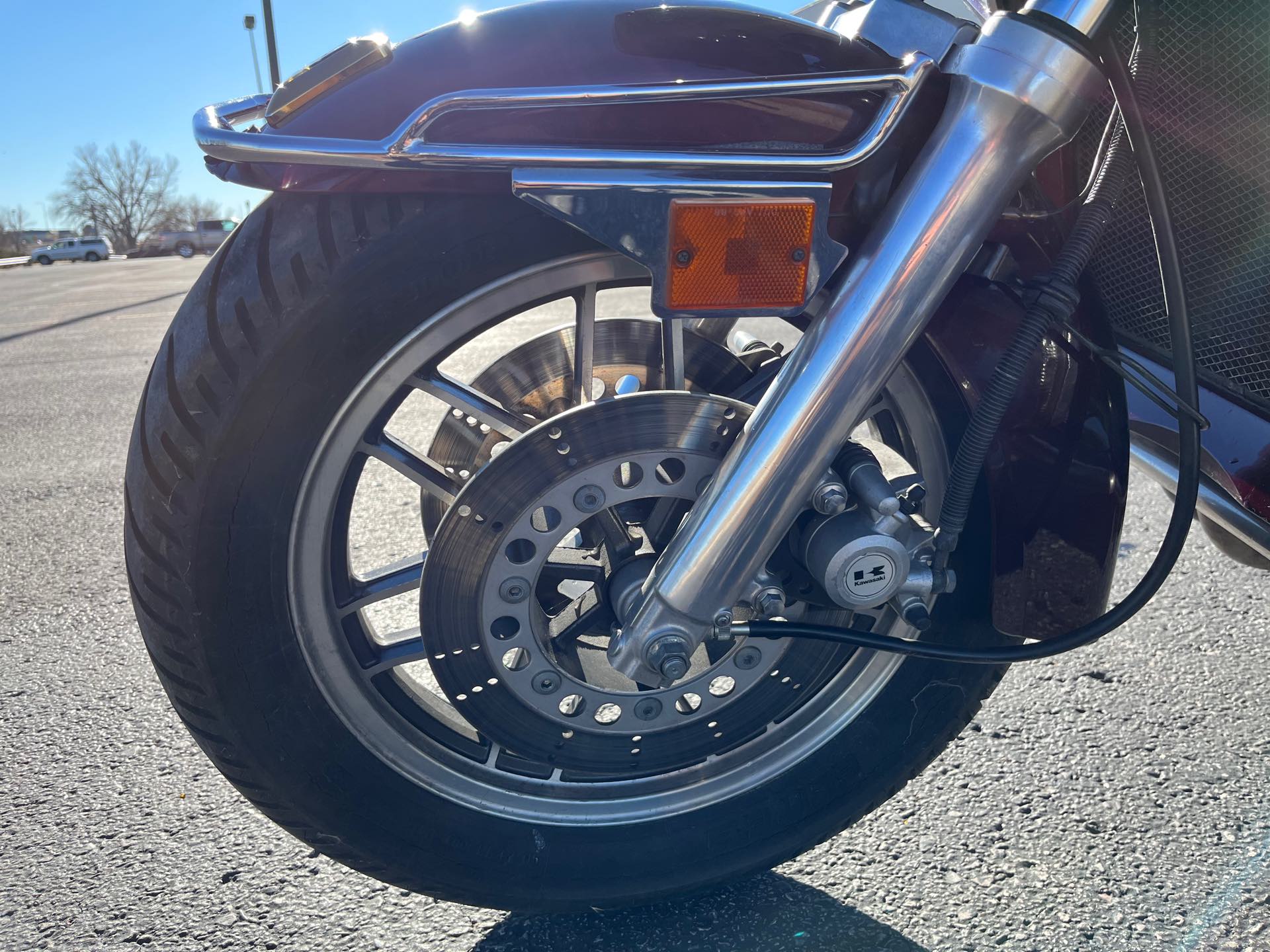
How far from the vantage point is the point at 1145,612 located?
2.09m

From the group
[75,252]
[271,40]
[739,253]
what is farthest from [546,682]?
[75,252]

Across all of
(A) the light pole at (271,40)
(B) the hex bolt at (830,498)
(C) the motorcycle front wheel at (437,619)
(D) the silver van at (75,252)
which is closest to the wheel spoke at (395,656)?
(C) the motorcycle front wheel at (437,619)

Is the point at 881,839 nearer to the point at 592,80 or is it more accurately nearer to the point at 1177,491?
the point at 1177,491

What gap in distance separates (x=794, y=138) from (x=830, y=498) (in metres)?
0.41

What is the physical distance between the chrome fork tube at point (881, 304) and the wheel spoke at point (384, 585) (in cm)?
38

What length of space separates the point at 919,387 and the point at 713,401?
29 centimetres

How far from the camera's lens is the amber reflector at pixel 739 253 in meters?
1.02

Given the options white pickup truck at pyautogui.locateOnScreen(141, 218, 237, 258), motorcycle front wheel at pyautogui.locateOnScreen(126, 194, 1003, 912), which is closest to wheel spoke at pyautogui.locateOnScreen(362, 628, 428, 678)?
motorcycle front wheel at pyautogui.locateOnScreen(126, 194, 1003, 912)

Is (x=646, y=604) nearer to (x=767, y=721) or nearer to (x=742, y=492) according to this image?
(x=742, y=492)

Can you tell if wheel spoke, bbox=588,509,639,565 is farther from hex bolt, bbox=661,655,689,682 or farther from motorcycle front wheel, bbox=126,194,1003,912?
hex bolt, bbox=661,655,689,682

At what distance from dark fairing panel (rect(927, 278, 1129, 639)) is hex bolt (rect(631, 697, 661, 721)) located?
0.49 metres

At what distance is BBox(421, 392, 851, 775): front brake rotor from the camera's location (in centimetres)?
111

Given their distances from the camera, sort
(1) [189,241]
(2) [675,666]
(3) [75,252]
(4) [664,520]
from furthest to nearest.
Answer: (1) [189,241] < (3) [75,252] < (4) [664,520] < (2) [675,666]

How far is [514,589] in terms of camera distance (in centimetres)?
115
